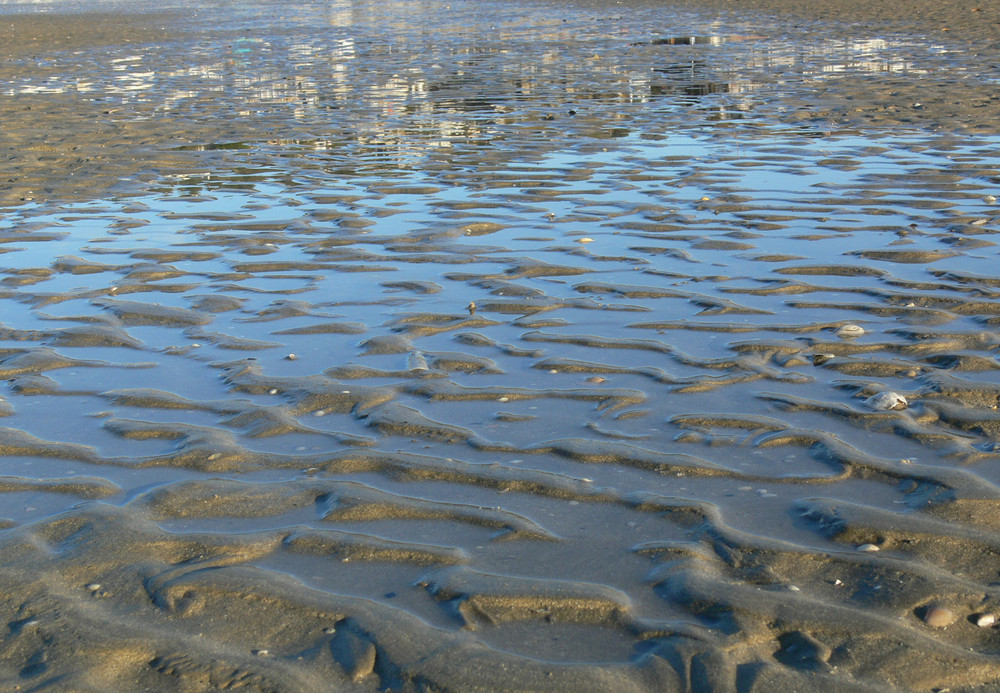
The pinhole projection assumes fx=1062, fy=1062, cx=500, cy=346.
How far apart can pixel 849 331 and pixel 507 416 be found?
5.97ft

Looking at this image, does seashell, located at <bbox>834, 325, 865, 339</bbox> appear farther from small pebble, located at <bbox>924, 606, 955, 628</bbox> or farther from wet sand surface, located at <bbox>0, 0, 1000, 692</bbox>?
small pebble, located at <bbox>924, 606, 955, 628</bbox>

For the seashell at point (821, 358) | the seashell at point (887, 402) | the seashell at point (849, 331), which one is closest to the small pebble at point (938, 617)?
the seashell at point (887, 402)

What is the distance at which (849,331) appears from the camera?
495cm

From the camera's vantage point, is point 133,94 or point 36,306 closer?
point 36,306

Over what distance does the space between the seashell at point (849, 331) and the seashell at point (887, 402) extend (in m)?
0.83

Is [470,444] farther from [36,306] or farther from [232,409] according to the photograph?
[36,306]

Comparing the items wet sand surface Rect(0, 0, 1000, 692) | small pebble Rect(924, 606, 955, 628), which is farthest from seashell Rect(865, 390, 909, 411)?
small pebble Rect(924, 606, 955, 628)

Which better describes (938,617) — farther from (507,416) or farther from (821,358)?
→ (821,358)

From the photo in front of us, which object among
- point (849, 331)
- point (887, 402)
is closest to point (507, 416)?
point (887, 402)

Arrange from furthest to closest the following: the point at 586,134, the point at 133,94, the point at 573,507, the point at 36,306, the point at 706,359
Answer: the point at 133,94
the point at 586,134
the point at 36,306
the point at 706,359
the point at 573,507

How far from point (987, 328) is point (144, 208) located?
6.22 m

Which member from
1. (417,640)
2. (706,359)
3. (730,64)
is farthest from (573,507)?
(730,64)

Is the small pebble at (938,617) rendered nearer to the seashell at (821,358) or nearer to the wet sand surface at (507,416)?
the wet sand surface at (507,416)

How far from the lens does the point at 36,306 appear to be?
5.86 m
